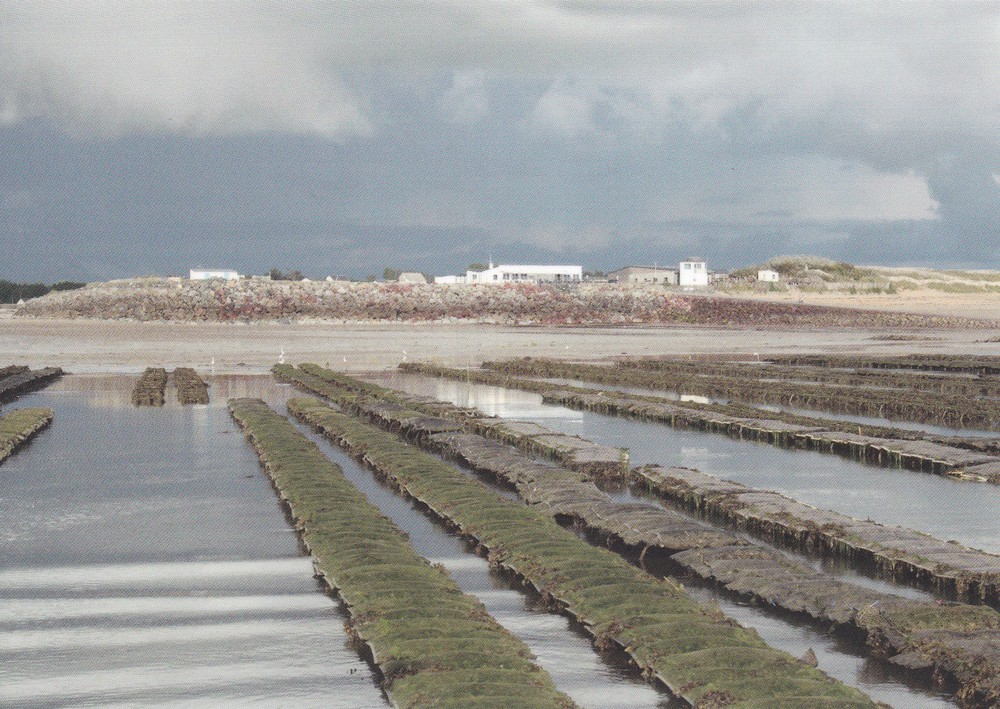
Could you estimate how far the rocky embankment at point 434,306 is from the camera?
10962 centimetres

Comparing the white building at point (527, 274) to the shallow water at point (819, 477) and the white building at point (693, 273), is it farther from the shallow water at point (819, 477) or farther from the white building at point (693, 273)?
the shallow water at point (819, 477)

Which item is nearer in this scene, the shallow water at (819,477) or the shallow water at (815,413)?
the shallow water at (819,477)

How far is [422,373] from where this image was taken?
52.4 m

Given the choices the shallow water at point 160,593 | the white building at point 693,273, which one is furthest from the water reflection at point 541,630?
the white building at point 693,273

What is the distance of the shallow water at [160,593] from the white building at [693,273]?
5012 inches

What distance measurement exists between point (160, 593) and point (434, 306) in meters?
101

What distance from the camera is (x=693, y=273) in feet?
500

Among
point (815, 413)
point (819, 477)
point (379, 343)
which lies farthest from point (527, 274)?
point (819, 477)

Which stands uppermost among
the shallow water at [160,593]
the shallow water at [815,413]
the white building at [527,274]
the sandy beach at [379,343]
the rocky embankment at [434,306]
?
the white building at [527,274]

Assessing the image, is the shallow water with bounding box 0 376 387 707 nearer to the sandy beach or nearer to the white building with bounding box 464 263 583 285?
the sandy beach

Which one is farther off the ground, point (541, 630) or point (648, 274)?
point (648, 274)

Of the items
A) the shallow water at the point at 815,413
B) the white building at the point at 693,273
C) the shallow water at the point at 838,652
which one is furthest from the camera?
the white building at the point at 693,273

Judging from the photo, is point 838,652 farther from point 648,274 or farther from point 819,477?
point 648,274

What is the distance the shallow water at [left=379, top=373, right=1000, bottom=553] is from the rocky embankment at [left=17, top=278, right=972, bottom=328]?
7537cm
